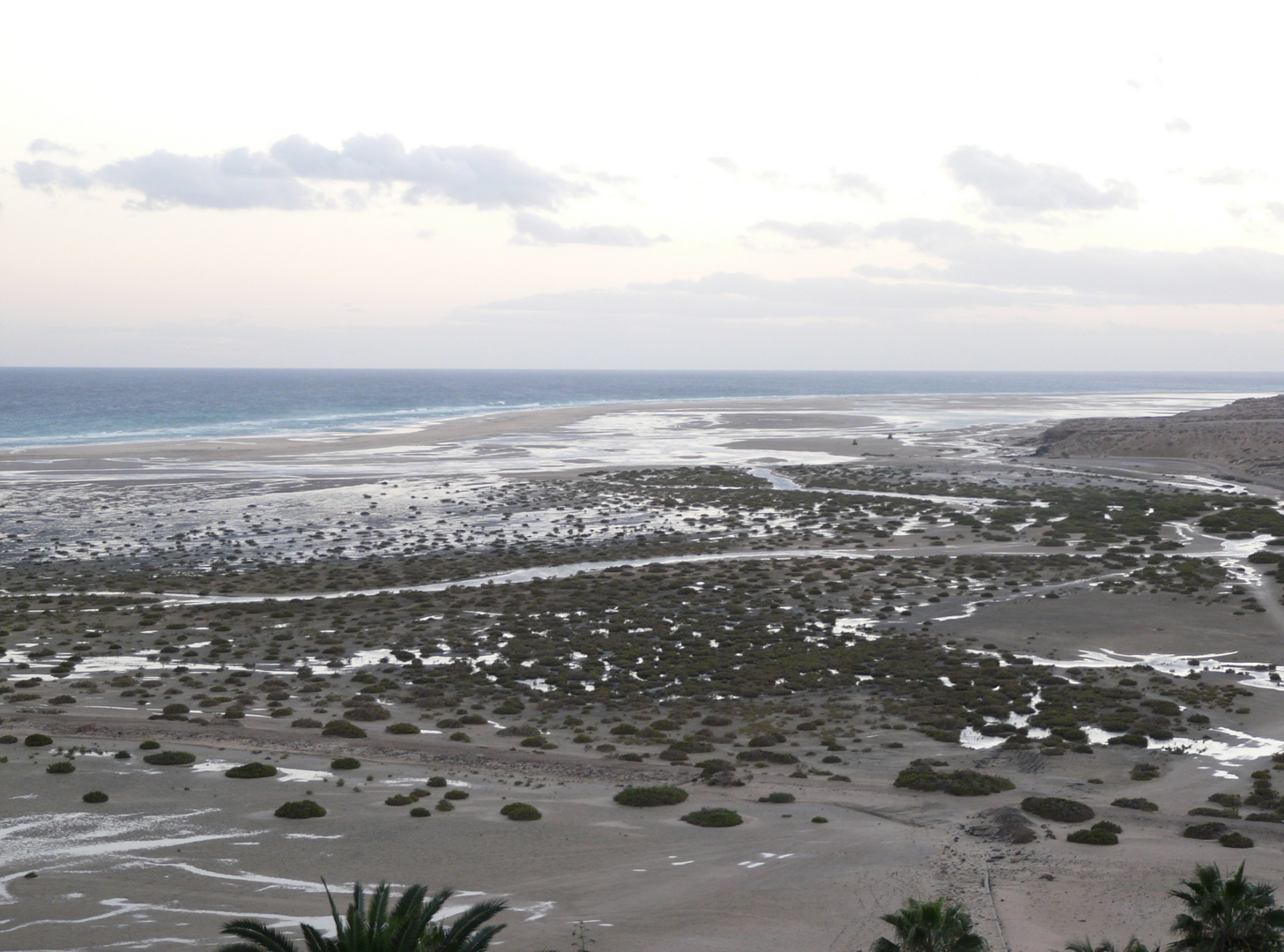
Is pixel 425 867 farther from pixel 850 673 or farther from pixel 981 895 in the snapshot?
pixel 850 673

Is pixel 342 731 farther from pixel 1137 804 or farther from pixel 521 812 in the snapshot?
pixel 1137 804

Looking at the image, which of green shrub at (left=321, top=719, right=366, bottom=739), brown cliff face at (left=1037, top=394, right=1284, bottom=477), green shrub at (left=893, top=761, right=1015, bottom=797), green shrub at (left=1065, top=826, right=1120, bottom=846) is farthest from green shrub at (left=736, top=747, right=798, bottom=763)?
brown cliff face at (left=1037, top=394, right=1284, bottom=477)

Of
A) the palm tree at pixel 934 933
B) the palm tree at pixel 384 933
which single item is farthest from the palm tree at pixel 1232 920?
the palm tree at pixel 384 933

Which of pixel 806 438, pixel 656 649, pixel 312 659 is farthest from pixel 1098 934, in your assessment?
pixel 806 438

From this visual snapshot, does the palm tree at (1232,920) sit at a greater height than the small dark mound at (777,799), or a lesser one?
greater

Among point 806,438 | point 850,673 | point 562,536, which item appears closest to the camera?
point 850,673

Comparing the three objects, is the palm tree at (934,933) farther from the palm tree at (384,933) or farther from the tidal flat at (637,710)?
the palm tree at (384,933)
